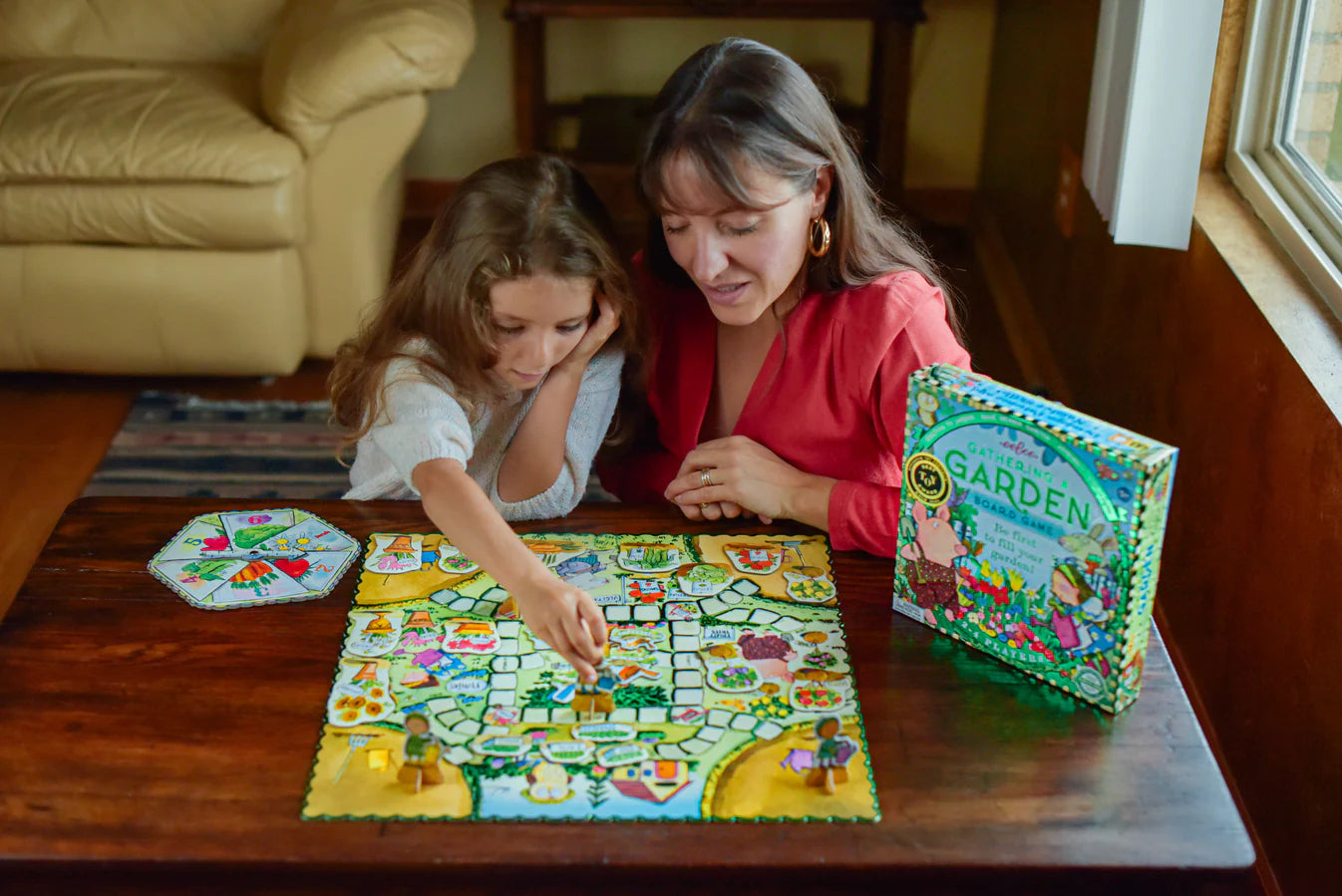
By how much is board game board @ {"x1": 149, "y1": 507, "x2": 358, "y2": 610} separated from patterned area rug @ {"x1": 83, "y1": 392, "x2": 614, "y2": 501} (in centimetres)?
107

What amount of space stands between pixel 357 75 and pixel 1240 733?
1.84 m

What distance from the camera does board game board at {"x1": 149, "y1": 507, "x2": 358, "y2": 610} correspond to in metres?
1.11

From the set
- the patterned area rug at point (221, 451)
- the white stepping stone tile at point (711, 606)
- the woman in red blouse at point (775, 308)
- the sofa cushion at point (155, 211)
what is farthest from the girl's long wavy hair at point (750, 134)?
the sofa cushion at point (155, 211)

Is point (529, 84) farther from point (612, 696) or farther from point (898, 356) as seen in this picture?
point (612, 696)

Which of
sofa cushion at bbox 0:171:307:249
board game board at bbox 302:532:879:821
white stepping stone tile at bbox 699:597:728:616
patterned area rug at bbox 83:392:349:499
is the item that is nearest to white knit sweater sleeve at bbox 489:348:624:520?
board game board at bbox 302:532:879:821

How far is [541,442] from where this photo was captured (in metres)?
1.41

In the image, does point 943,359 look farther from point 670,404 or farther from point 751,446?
point 670,404

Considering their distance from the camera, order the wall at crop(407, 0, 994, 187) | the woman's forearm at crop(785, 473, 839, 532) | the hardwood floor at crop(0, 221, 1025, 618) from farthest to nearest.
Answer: the wall at crop(407, 0, 994, 187), the hardwood floor at crop(0, 221, 1025, 618), the woman's forearm at crop(785, 473, 839, 532)

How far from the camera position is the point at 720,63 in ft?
3.89

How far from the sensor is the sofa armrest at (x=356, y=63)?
8.04 feet

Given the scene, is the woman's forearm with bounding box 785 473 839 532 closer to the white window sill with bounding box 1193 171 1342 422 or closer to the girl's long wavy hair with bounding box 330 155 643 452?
the girl's long wavy hair with bounding box 330 155 643 452

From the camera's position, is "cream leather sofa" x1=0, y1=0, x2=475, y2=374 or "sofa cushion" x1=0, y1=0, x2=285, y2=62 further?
"sofa cushion" x1=0, y1=0, x2=285, y2=62

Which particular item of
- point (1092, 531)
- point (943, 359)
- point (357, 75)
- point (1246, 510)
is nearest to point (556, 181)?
point (943, 359)

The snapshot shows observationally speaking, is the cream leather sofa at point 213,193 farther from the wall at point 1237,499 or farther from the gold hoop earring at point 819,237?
the gold hoop earring at point 819,237
